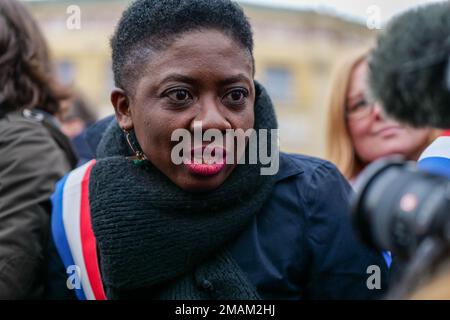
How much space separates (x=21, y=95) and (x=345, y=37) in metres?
15.1

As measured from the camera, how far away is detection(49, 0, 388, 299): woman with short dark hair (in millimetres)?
1675

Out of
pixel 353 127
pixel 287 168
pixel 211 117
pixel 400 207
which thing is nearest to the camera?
pixel 400 207

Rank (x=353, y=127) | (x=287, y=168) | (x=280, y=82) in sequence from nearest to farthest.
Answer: (x=287, y=168) < (x=353, y=127) < (x=280, y=82)

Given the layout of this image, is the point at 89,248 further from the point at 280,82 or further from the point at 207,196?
the point at 280,82

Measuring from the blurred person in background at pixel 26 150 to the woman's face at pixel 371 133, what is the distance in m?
1.10

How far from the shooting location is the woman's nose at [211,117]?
1634 millimetres

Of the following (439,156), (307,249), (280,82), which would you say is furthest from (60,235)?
(280,82)

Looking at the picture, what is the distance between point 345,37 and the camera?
54.7 ft

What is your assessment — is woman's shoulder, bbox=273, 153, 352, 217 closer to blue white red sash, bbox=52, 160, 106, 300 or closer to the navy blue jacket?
the navy blue jacket

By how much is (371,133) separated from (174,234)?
1.21 metres

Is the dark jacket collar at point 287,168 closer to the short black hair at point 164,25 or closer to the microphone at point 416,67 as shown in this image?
the short black hair at point 164,25

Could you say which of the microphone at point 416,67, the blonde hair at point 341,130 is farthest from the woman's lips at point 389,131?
the microphone at point 416,67

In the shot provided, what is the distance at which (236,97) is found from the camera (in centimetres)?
170

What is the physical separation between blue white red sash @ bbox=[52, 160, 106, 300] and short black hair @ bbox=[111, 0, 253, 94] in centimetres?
32
